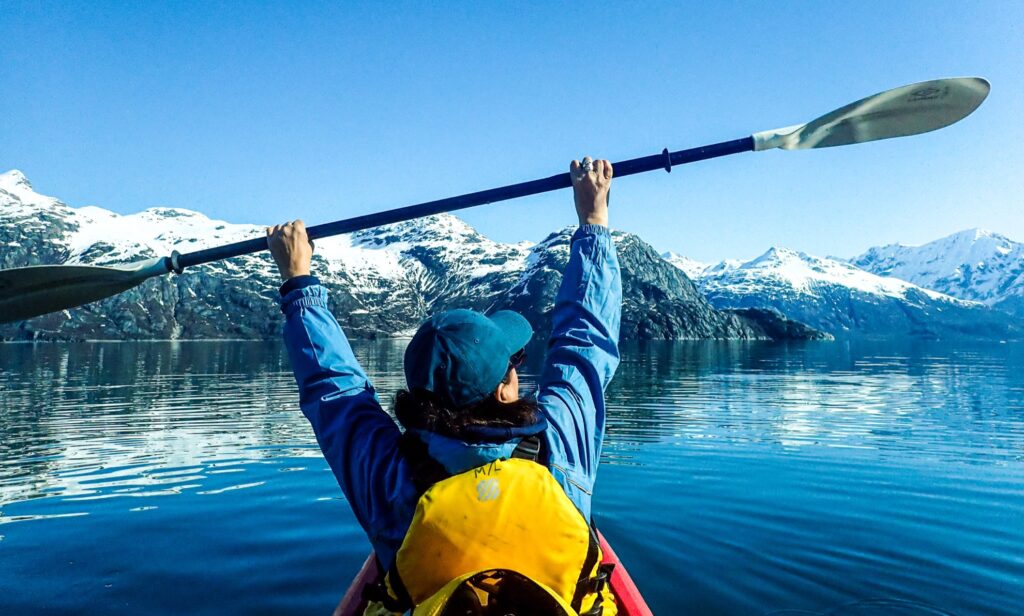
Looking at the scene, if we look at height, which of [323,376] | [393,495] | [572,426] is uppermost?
[323,376]

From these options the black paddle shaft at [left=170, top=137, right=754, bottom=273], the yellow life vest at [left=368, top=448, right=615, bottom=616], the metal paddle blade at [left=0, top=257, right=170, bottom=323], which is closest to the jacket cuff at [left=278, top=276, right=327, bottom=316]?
the yellow life vest at [left=368, top=448, right=615, bottom=616]

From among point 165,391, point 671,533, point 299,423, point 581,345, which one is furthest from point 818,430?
point 165,391

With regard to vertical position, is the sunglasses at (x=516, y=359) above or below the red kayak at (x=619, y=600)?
above

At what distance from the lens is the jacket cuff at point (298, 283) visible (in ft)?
12.8

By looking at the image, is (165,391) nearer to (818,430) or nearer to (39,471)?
(39,471)

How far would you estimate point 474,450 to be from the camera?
2748 mm

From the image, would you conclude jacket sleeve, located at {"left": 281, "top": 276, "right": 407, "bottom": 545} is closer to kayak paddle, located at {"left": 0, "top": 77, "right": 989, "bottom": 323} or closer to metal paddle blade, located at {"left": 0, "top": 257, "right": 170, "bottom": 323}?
kayak paddle, located at {"left": 0, "top": 77, "right": 989, "bottom": 323}

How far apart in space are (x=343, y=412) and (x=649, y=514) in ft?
35.0

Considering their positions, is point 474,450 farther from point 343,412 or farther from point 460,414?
point 343,412

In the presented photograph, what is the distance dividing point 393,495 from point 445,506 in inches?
18.2

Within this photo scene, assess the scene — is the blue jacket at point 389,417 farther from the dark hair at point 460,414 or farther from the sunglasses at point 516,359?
the sunglasses at point 516,359

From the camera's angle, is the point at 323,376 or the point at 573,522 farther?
the point at 323,376

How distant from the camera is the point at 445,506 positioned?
107 inches

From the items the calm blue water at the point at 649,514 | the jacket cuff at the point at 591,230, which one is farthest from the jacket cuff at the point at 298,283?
the calm blue water at the point at 649,514
